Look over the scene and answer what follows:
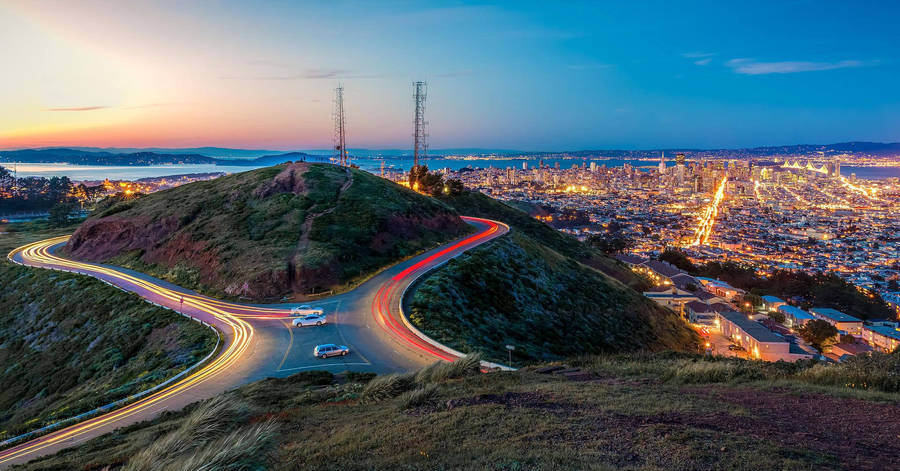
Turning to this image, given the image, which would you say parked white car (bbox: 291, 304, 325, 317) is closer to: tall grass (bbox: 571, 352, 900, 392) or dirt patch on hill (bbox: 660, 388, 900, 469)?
tall grass (bbox: 571, 352, 900, 392)

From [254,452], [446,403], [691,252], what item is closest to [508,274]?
[446,403]

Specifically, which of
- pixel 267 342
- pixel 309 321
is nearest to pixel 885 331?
pixel 309 321

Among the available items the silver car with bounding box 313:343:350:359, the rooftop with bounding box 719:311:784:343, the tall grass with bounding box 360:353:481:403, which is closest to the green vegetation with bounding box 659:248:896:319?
the rooftop with bounding box 719:311:784:343

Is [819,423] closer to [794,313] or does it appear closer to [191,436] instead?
[191,436]

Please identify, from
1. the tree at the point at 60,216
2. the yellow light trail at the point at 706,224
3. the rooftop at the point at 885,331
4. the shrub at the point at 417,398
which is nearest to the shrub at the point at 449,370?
the shrub at the point at 417,398

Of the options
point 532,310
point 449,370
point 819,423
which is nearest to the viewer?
point 819,423
